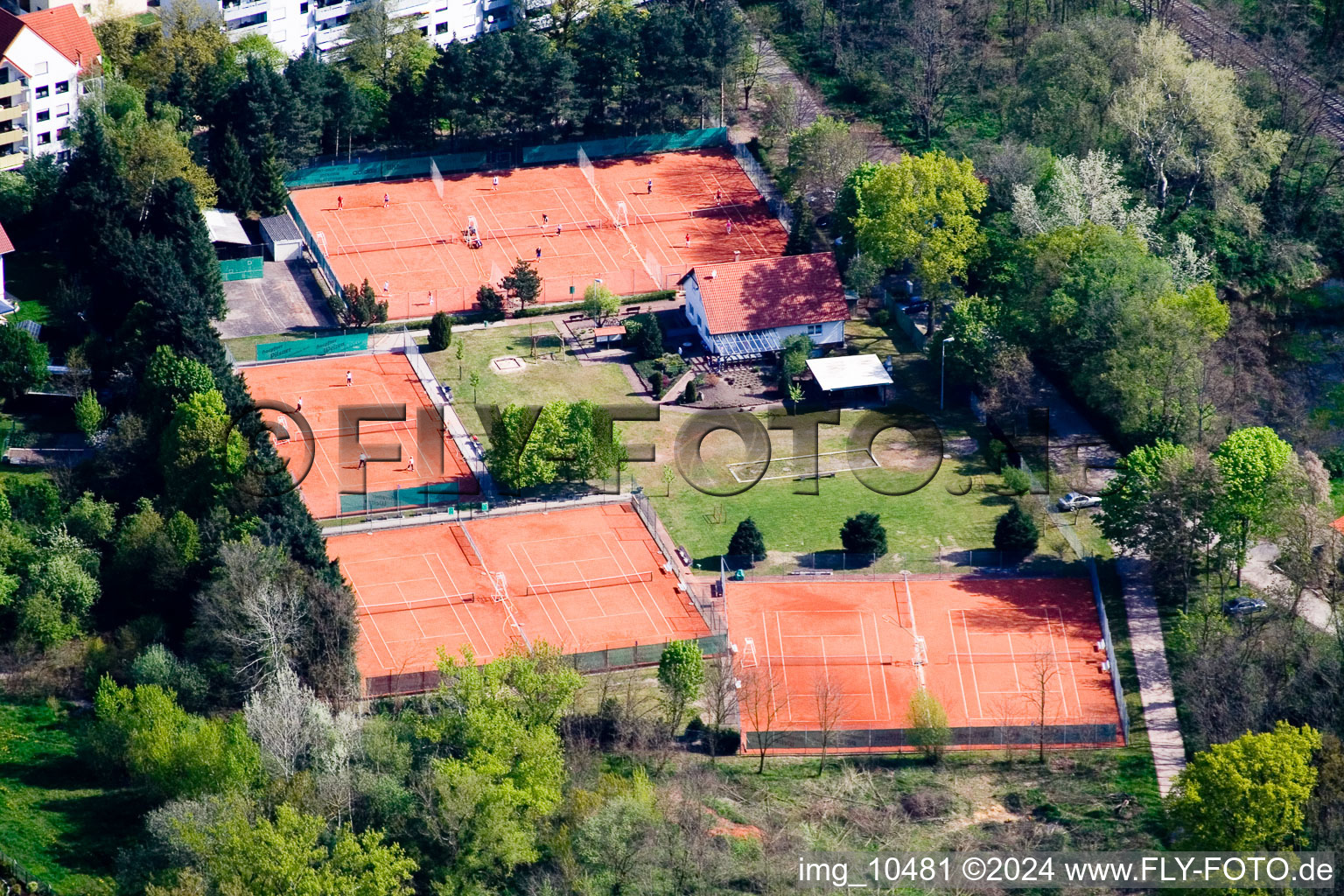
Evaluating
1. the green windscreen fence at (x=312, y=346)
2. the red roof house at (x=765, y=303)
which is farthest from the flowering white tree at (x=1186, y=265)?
the green windscreen fence at (x=312, y=346)

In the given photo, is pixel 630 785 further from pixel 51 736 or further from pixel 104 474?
pixel 104 474

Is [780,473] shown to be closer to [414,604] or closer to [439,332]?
[414,604]

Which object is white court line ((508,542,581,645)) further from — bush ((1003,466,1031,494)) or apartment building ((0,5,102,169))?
apartment building ((0,5,102,169))

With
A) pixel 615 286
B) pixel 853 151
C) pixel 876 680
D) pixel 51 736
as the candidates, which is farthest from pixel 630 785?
pixel 853 151

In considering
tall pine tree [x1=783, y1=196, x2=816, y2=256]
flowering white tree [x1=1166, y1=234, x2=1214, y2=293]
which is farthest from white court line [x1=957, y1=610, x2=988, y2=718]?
tall pine tree [x1=783, y1=196, x2=816, y2=256]

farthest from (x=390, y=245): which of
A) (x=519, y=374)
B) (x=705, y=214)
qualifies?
(x=705, y=214)

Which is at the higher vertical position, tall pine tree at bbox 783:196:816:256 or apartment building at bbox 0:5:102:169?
apartment building at bbox 0:5:102:169

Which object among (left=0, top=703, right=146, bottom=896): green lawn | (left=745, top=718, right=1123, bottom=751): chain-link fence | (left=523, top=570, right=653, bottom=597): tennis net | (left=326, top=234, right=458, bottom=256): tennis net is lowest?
(left=0, top=703, right=146, bottom=896): green lawn
